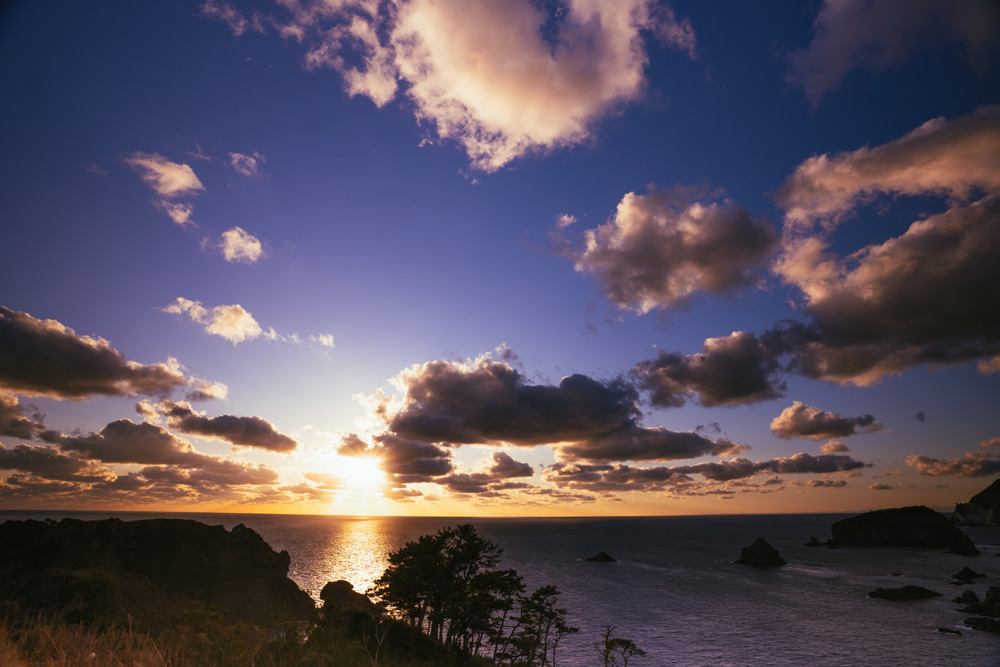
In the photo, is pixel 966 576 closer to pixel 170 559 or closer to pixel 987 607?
pixel 987 607

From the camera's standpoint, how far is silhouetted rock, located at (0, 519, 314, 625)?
58.9 metres

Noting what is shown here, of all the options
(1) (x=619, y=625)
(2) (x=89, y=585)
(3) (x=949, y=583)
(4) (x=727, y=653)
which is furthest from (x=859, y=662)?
(2) (x=89, y=585)

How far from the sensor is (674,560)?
143250mm

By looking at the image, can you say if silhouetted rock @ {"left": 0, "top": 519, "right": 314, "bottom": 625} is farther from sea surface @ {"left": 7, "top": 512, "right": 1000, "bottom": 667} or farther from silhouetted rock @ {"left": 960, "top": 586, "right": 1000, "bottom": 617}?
silhouetted rock @ {"left": 960, "top": 586, "right": 1000, "bottom": 617}

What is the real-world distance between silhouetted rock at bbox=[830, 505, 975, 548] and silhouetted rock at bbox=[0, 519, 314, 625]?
732 ft

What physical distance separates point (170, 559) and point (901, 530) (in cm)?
24950

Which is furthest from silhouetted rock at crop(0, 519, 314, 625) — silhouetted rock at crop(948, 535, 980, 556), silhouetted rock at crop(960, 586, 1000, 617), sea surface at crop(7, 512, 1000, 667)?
silhouetted rock at crop(948, 535, 980, 556)

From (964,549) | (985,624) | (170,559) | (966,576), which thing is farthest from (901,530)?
(170,559)

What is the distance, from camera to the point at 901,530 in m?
188

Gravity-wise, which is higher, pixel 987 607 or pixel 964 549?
pixel 987 607

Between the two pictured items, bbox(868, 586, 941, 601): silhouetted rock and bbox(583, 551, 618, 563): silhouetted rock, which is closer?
bbox(868, 586, 941, 601): silhouetted rock

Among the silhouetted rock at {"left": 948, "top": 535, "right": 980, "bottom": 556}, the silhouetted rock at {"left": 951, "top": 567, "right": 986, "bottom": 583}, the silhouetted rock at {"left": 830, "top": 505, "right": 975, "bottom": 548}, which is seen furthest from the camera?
the silhouetted rock at {"left": 830, "top": 505, "right": 975, "bottom": 548}

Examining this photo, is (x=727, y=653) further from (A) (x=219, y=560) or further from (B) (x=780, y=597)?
(A) (x=219, y=560)

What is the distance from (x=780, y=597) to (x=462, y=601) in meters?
78.7
